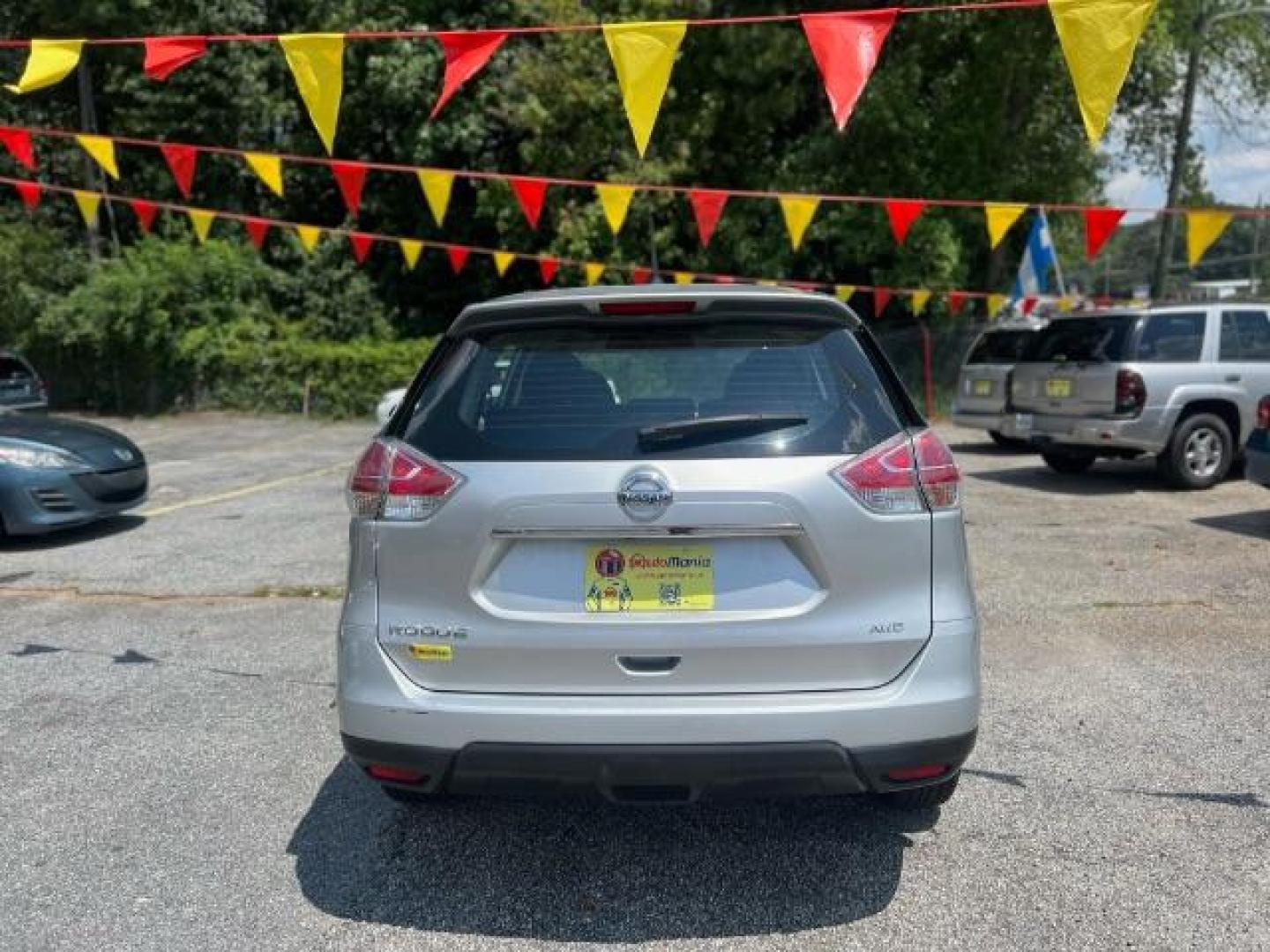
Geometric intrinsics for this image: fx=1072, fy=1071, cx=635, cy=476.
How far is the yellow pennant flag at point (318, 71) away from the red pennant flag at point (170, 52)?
83 cm

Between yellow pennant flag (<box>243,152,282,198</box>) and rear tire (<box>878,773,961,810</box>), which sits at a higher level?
yellow pennant flag (<box>243,152,282,198</box>)

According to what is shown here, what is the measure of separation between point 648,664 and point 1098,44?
4635 mm

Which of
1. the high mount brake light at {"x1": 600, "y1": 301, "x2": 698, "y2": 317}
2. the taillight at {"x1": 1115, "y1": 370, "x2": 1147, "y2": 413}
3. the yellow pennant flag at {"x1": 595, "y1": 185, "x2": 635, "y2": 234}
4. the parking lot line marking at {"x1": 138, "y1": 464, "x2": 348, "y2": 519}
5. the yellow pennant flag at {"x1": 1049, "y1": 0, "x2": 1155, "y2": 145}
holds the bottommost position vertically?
the parking lot line marking at {"x1": 138, "y1": 464, "x2": 348, "y2": 519}

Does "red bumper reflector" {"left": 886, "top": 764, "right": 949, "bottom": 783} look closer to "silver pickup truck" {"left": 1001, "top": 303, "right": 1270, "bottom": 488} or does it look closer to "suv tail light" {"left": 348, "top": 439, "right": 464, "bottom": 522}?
"suv tail light" {"left": 348, "top": 439, "right": 464, "bottom": 522}

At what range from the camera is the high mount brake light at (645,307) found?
3016mm

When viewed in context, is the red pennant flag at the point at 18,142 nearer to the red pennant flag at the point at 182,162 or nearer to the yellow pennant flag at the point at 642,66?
the red pennant flag at the point at 182,162

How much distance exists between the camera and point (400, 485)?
2.87 metres

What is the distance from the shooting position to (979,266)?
2186 centimetres

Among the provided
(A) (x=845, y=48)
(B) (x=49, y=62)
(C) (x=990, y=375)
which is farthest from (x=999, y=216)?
(B) (x=49, y=62)

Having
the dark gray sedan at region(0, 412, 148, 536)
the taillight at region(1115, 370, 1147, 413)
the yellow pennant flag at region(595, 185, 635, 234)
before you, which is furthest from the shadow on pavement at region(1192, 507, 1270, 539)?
A: the dark gray sedan at region(0, 412, 148, 536)

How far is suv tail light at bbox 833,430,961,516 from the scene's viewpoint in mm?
2783

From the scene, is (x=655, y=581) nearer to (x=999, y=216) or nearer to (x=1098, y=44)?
(x=1098, y=44)

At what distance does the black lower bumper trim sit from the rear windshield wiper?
78 cm

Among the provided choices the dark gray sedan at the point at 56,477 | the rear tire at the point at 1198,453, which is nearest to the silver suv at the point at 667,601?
the dark gray sedan at the point at 56,477
